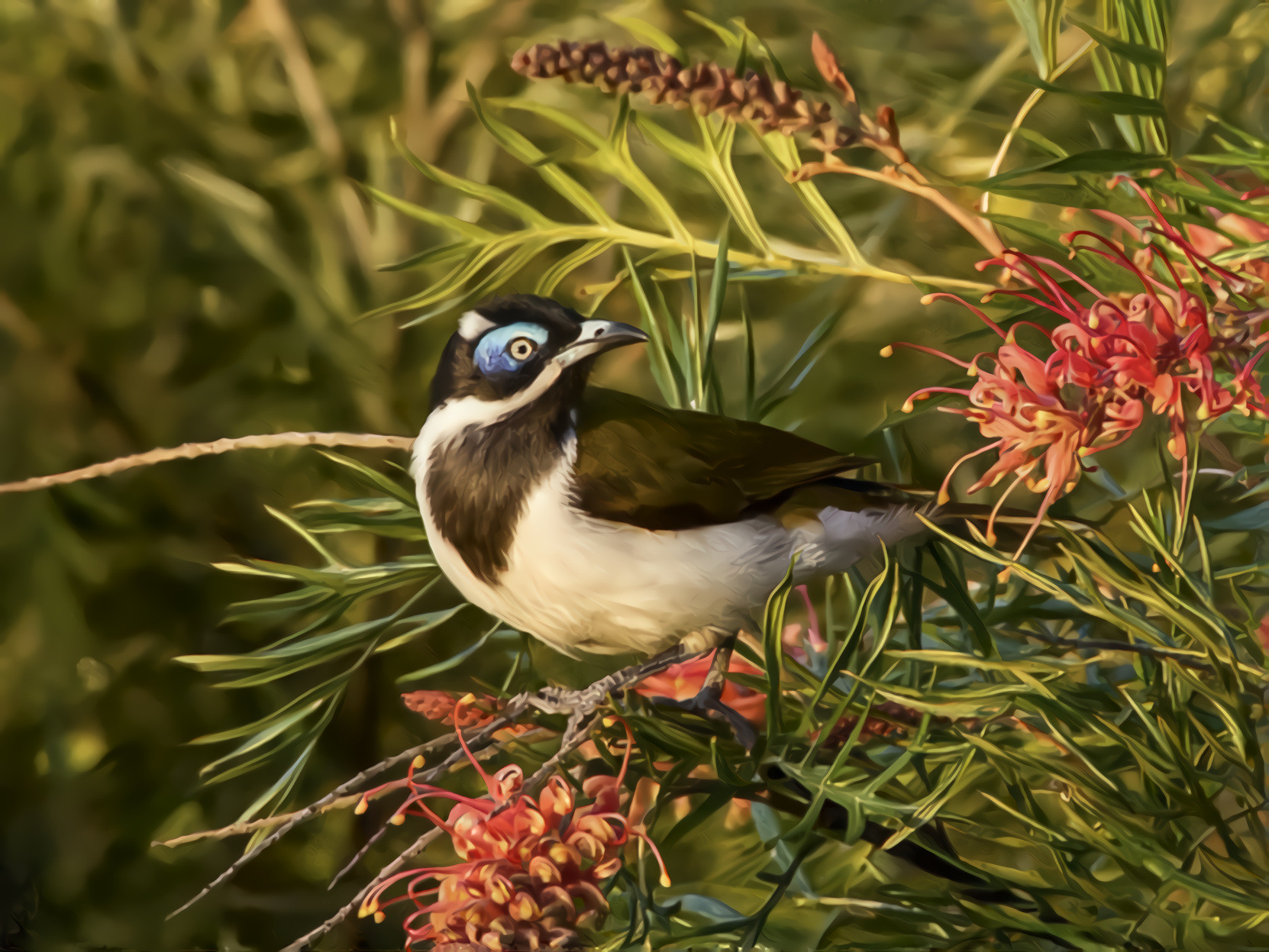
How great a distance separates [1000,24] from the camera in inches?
27.7

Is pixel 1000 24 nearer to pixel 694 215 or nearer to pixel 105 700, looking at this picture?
pixel 694 215

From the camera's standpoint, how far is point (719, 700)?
430mm

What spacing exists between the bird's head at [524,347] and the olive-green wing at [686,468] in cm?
3

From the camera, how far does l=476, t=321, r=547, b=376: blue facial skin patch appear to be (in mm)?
448

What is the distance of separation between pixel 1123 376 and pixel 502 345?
0.24 meters

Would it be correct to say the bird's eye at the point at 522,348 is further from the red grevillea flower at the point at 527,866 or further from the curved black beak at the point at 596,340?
the red grevillea flower at the point at 527,866

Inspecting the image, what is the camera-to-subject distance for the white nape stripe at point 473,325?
1.50 ft

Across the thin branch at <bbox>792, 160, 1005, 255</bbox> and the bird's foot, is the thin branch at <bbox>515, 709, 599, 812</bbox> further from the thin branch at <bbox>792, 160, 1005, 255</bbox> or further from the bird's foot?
the thin branch at <bbox>792, 160, 1005, 255</bbox>

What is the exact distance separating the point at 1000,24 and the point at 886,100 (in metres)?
0.13

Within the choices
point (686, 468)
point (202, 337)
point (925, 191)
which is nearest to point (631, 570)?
point (686, 468)

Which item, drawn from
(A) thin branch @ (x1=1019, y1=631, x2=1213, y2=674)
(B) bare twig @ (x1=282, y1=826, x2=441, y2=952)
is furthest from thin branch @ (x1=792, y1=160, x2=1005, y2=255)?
(B) bare twig @ (x1=282, y1=826, x2=441, y2=952)

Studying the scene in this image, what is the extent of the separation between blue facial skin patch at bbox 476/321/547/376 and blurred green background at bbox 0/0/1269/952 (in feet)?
0.80

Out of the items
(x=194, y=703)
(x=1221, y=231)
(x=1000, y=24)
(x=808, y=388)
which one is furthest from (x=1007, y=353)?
(x=194, y=703)

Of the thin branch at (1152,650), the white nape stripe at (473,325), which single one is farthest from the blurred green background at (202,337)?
the thin branch at (1152,650)
